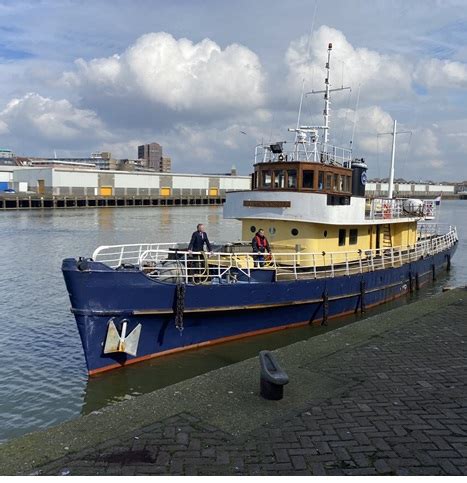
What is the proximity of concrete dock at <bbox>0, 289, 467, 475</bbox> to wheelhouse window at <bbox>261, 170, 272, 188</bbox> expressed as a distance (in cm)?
825

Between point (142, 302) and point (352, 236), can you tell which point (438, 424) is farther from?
point (352, 236)

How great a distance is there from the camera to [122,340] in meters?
10.4

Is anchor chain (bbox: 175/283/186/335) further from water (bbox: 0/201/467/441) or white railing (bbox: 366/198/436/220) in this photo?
white railing (bbox: 366/198/436/220)

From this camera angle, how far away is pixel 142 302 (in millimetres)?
10523

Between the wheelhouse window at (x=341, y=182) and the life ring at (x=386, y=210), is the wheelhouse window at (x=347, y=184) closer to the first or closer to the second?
the wheelhouse window at (x=341, y=182)

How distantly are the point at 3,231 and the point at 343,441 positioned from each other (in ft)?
141

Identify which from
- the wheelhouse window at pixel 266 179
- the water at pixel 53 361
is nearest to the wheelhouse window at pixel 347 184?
the wheelhouse window at pixel 266 179

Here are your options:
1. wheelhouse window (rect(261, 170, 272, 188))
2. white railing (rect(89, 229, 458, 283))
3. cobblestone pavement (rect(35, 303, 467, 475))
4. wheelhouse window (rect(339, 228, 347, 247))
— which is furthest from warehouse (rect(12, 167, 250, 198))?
cobblestone pavement (rect(35, 303, 467, 475))

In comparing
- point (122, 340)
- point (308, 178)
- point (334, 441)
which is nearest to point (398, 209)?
point (308, 178)

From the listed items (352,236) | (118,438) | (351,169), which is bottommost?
(118,438)

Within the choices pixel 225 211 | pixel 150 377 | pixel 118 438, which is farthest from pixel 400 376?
pixel 225 211

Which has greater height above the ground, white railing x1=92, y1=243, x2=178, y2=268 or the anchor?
white railing x1=92, y1=243, x2=178, y2=268

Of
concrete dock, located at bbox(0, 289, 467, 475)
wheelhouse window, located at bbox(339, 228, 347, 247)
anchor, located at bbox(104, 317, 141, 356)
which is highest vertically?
wheelhouse window, located at bbox(339, 228, 347, 247)

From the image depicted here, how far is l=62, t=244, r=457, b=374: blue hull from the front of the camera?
10.0 meters
